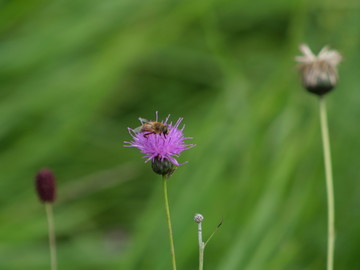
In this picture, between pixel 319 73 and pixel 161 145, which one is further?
pixel 319 73

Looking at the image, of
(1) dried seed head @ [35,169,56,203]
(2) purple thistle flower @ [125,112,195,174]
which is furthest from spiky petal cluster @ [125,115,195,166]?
(1) dried seed head @ [35,169,56,203]

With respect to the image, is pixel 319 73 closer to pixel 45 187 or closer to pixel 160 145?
pixel 160 145

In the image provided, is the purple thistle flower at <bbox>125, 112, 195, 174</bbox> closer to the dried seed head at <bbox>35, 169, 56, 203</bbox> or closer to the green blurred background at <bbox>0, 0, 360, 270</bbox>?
the dried seed head at <bbox>35, 169, 56, 203</bbox>

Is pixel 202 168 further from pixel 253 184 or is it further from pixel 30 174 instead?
pixel 30 174

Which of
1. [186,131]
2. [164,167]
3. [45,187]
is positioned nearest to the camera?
[164,167]

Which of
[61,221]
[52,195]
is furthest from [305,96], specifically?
[52,195]

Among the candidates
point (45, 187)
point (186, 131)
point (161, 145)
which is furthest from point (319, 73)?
point (186, 131)

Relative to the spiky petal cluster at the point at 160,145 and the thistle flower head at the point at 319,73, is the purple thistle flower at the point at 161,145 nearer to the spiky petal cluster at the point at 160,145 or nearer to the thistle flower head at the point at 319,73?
the spiky petal cluster at the point at 160,145

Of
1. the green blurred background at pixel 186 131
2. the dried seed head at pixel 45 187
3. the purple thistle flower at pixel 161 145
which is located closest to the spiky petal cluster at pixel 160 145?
the purple thistle flower at pixel 161 145
